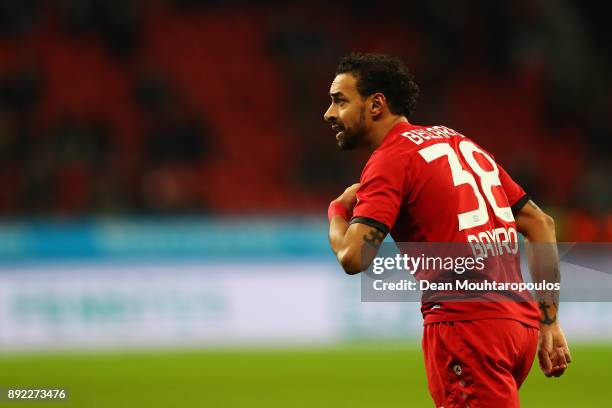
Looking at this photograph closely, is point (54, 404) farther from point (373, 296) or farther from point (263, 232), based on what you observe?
point (263, 232)

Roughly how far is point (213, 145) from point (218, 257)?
4116 mm

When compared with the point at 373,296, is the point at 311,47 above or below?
above

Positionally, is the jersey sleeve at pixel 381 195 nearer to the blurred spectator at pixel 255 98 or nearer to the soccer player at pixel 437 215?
the soccer player at pixel 437 215

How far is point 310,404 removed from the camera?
28.1ft

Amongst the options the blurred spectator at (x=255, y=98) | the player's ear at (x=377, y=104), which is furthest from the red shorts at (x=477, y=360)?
the blurred spectator at (x=255, y=98)

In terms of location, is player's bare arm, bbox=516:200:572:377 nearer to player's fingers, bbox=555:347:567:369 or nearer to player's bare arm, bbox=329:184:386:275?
player's fingers, bbox=555:347:567:369

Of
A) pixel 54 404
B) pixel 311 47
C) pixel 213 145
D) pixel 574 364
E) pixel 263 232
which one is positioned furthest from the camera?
pixel 311 47

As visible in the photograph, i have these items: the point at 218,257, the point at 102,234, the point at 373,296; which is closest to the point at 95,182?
the point at 102,234

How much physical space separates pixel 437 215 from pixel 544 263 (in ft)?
2.02

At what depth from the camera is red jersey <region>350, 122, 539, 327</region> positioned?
11.9 ft

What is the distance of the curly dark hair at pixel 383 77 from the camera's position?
3.89 m

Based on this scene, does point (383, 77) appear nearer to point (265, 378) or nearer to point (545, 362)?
point (545, 362)

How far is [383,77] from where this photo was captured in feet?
12.8

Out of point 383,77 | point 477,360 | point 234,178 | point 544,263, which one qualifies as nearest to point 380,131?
point 383,77
